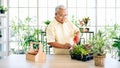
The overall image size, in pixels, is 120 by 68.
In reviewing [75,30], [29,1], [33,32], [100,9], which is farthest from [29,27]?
[75,30]

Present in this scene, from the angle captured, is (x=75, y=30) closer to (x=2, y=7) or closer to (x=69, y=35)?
(x=69, y=35)

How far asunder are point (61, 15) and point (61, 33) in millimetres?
276

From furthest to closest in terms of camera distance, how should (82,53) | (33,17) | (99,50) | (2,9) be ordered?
(33,17) → (2,9) → (82,53) → (99,50)

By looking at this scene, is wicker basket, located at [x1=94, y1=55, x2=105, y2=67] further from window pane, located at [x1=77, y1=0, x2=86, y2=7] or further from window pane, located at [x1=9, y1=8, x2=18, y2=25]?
window pane, located at [x1=9, y1=8, x2=18, y2=25]

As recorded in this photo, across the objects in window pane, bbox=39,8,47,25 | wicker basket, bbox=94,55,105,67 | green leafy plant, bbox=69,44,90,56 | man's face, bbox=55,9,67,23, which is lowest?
wicker basket, bbox=94,55,105,67

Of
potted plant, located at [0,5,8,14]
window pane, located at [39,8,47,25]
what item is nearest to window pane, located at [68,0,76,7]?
window pane, located at [39,8,47,25]

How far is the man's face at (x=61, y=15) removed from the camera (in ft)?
10.3

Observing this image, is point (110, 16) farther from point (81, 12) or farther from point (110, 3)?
point (81, 12)

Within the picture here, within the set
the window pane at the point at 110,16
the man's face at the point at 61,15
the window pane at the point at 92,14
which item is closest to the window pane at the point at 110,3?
the window pane at the point at 110,16

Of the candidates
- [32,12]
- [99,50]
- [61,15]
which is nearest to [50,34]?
[61,15]

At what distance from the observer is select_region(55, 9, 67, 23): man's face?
124 inches

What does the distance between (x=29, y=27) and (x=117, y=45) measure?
2.42m

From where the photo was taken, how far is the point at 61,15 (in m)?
3.18

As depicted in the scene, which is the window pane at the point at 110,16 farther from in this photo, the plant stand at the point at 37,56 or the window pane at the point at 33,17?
the plant stand at the point at 37,56
